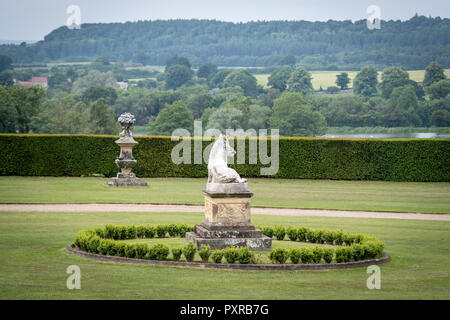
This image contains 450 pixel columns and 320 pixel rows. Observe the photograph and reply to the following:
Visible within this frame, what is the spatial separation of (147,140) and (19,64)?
151499 millimetres

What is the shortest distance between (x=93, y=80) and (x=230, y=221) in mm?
145225

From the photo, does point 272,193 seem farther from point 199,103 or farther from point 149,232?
point 199,103

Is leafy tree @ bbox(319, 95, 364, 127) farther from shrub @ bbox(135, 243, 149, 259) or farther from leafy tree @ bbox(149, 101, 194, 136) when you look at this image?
shrub @ bbox(135, 243, 149, 259)

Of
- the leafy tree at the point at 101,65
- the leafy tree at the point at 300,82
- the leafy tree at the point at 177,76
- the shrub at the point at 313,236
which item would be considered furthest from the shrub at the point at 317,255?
the leafy tree at the point at 101,65

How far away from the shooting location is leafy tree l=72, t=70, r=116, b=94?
151375mm

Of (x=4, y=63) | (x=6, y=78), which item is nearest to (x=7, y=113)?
(x=6, y=78)

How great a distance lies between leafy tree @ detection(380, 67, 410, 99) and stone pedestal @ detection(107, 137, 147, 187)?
9500 cm

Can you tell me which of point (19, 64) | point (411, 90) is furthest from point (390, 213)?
point (19, 64)

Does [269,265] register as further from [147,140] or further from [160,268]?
[147,140]

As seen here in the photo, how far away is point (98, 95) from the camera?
12850cm

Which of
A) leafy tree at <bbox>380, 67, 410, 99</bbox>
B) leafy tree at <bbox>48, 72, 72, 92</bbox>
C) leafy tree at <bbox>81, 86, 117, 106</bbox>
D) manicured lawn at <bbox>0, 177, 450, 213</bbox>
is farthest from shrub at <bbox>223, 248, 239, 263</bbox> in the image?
leafy tree at <bbox>48, 72, 72, 92</bbox>

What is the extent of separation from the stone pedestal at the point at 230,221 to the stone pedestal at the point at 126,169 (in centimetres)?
1837

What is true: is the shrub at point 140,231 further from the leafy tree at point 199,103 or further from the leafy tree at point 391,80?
the leafy tree at point 391,80

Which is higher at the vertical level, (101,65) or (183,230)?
(101,65)
